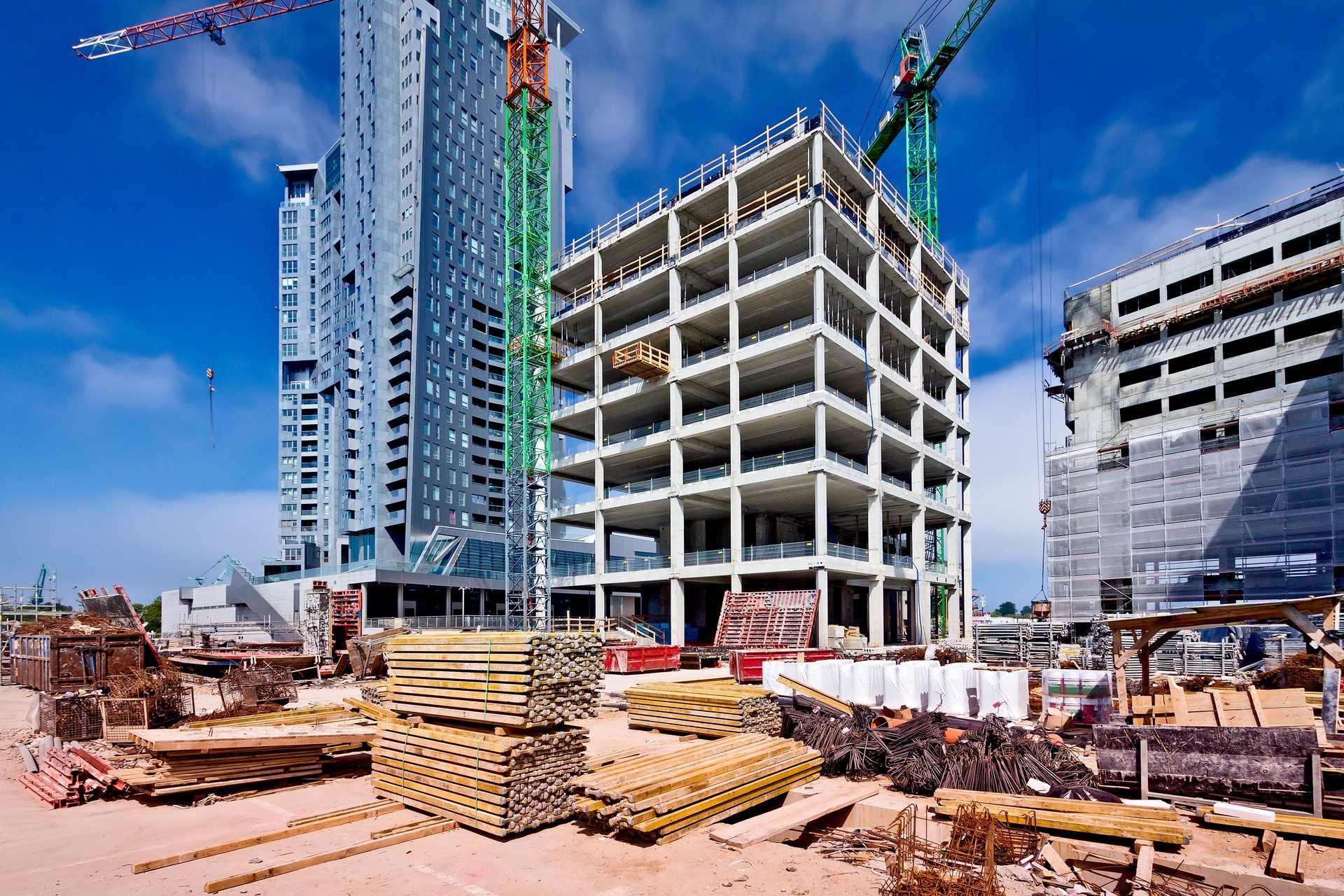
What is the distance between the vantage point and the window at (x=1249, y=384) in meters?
45.9

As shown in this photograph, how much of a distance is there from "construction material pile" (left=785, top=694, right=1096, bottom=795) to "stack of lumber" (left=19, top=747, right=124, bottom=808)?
37.4ft

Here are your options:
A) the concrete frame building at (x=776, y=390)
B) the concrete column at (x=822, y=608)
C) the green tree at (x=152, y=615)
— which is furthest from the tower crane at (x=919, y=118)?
the green tree at (x=152, y=615)

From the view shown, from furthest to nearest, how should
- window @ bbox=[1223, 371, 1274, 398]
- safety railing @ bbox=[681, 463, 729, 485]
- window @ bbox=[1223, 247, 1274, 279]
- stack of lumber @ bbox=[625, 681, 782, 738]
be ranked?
window @ bbox=[1223, 247, 1274, 279] → window @ bbox=[1223, 371, 1274, 398] → safety railing @ bbox=[681, 463, 729, 485] → stack of lumber @ bbox=[625, 681, 782, 738]

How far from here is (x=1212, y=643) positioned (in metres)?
28.3

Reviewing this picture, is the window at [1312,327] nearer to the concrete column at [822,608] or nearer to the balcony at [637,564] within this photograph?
the concrete column at [822,608]

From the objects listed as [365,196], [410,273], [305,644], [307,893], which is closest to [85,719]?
[307,893]

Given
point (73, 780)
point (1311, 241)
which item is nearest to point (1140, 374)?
point (1311, 241)

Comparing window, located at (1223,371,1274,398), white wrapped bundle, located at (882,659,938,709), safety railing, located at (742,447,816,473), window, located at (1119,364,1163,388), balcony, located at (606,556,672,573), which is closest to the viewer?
white wrapped bundle, located at (882,659,938,709)

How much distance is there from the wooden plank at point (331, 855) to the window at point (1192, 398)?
2140 inches

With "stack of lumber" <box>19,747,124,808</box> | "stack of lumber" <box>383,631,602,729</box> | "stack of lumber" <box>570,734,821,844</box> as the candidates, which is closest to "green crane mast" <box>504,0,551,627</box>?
"stack of lumber" <box>19,747,124,808</box>

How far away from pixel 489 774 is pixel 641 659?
68.8ft

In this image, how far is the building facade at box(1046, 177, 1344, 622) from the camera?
39625mm

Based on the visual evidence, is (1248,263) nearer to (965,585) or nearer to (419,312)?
(965,585)

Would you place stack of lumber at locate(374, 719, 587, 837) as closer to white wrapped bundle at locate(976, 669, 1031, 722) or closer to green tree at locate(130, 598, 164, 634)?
white wrapped bundle at locate(976, 669, 1031, 722)
